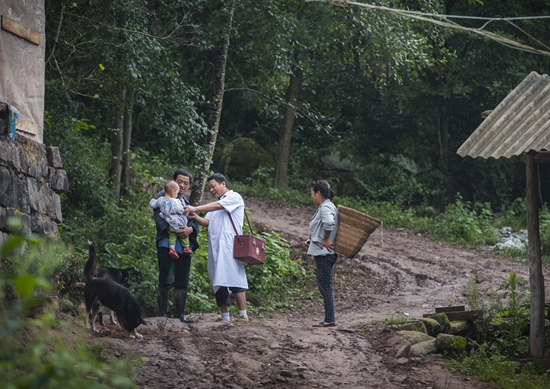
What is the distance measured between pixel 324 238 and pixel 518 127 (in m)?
2.55

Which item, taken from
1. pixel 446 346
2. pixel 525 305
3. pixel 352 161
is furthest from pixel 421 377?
pixel 352 161

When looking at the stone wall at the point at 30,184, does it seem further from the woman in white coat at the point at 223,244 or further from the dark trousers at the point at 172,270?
the woman in white coat at the point at 223,244

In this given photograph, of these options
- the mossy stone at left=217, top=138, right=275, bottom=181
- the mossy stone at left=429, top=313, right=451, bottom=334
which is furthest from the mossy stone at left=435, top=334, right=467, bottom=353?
the mossy stone at left=217, top=138, right=275, bottom=181

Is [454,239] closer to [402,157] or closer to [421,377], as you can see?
[402,157]

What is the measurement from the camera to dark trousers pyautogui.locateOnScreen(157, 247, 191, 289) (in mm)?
8570

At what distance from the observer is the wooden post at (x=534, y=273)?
299 inches

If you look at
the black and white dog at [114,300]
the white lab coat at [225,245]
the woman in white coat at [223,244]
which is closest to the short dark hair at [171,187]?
the woman in white coat at [223,244]

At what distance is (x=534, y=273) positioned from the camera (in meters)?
7.66

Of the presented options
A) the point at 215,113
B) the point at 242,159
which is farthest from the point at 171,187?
the point at 242,159

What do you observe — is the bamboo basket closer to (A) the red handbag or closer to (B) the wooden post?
(A) the red handbag

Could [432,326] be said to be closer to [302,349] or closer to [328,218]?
[328,218]

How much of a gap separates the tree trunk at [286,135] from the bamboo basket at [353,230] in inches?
482

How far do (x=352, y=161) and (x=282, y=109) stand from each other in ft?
9.52

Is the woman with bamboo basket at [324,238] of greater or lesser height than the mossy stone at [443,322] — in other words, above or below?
above
